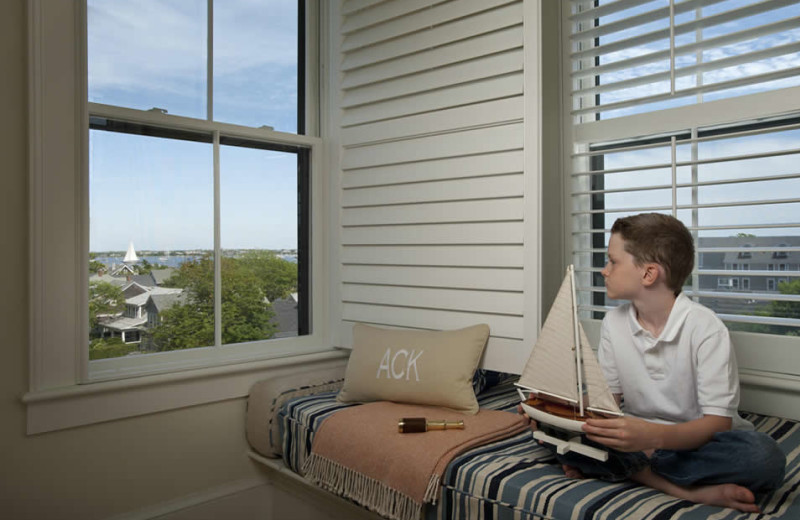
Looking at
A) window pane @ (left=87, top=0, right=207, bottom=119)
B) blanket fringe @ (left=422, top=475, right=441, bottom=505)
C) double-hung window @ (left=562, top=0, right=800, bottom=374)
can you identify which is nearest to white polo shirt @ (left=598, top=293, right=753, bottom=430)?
double-hung window @ (left=562, top=0, right=800, bottom=374)

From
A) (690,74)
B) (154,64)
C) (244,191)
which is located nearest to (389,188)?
(244,191)

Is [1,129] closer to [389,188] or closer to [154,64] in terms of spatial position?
[154,64]

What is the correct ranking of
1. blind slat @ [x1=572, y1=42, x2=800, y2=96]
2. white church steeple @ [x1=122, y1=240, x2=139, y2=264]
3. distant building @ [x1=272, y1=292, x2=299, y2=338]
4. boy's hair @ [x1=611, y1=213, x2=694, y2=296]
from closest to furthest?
boy's hair @ [x1=611, y1=213, x2=694, y2=296] < blind slat @ [x1=572, y1=42, x2=800, y2=96] < white church steeple @ [x1=122, y1=240, x2=139, y2=264] < distant building @ [x1=272, y1=292, x2=299, y2=338]

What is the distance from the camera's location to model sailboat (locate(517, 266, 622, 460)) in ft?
4.32

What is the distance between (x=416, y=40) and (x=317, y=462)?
4.84 feet

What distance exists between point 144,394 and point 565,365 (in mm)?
1357

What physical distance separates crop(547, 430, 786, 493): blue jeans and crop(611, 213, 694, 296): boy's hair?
1.22 feet

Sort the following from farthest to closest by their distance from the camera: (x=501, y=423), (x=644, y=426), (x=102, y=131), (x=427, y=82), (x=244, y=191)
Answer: (x=244, y=191) → (x=427, y=82) → (x=102, y=131) → (x=501, y=423) → (x=644, y=426)

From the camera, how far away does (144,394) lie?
1.98 meters

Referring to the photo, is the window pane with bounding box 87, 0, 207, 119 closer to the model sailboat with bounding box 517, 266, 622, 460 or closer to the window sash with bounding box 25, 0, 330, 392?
the window sash with bounding box 25, 0, 330, 392

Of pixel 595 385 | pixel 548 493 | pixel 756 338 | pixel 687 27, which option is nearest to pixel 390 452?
pixel 548 493

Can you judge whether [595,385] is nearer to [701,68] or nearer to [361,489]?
[361,489]

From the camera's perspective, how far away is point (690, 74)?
5.95 ft

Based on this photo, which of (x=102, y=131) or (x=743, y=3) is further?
(x=102, y=131)
